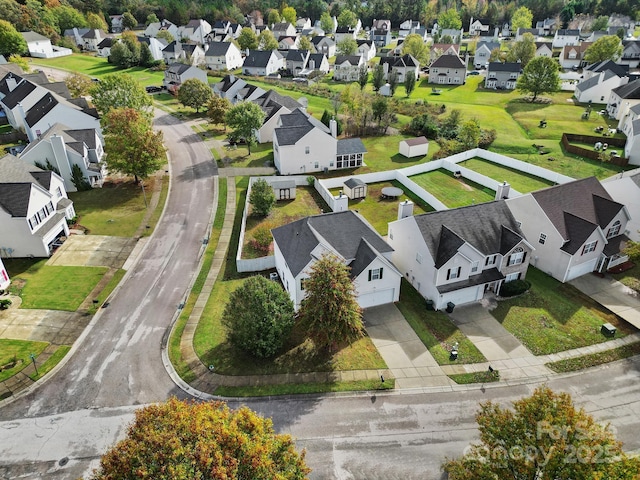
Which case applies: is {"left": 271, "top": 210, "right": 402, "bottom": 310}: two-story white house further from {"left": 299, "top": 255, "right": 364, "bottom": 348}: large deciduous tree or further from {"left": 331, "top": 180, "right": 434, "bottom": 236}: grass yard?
{"left": 331, "top": 180, "right": 434, "bottom": 236}: grass yard

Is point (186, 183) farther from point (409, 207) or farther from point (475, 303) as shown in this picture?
point (475, 303)

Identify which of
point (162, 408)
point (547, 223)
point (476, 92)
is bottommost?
point (476, 92)

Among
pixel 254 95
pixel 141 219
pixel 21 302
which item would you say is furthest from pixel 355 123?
pixel 21 302

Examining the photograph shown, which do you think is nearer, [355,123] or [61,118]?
[61,118]

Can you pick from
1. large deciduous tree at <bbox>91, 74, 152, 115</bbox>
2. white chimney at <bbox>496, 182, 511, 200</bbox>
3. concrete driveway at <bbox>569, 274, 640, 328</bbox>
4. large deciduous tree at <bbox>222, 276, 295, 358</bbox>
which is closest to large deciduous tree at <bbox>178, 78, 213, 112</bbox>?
large deciduous tree at <bbox>91, 74, 152, 115</bbox>

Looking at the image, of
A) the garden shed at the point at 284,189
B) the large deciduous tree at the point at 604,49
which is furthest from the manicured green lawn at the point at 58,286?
the large deciduous tree at the point at 604,49

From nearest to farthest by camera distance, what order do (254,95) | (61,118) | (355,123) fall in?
(61,118)
(355,123)
(254,95)
